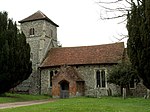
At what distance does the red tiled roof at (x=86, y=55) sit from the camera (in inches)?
1549

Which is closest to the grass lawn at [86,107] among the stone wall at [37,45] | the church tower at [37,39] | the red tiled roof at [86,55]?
the red tiled roof at [86,55]

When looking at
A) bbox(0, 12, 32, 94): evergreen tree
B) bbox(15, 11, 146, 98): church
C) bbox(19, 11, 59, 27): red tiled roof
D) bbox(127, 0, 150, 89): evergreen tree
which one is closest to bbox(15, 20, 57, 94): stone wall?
bbox(15, 11, 146, 98): church

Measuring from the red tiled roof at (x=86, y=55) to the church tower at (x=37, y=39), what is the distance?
1677 mm

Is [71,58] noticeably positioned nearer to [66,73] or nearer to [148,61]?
[66,73]

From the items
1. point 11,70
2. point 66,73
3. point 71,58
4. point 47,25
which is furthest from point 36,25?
point 11,70

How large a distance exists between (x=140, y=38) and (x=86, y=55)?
83.4 ft

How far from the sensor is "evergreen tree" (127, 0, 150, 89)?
1561cm

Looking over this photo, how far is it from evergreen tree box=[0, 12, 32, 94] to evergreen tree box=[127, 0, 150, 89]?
1971 cm

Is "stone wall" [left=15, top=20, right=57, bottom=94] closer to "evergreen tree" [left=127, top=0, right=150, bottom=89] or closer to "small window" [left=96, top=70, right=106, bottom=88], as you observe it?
"small window" [left=96, top=70, right=106, bottom=88]

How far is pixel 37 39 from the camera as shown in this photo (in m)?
45.9

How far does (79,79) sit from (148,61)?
23.7 m

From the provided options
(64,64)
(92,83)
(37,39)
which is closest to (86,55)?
(64,64)

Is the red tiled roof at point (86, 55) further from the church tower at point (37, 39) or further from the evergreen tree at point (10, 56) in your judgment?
the evergreen tree at point (10, 56)

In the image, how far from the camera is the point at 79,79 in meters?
39.2
